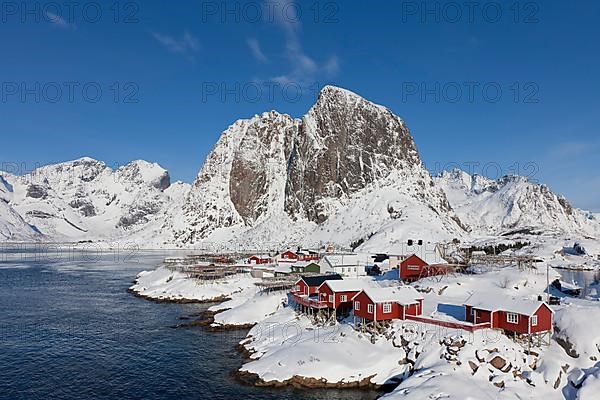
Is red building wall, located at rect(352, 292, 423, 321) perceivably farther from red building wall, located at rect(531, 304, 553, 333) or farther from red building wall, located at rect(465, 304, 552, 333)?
red building wall, located at rect(531, 304, 553, 333)

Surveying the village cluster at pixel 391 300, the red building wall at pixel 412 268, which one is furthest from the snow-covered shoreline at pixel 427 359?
the red building wall at pixel 412 268

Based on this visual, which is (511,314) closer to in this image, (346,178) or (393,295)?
(393,295)

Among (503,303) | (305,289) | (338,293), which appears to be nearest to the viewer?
(503,303)

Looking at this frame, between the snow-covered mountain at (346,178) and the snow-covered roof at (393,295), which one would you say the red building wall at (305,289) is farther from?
the snow-covered mountain at (346,178)

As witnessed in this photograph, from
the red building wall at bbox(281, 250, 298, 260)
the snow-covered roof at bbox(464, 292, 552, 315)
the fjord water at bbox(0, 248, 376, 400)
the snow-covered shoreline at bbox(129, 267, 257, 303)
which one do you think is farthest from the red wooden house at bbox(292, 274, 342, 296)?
the red building wall at bbox(281, 250, 298, 260)

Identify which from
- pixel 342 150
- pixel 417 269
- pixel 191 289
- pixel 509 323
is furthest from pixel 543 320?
pixel 342 150

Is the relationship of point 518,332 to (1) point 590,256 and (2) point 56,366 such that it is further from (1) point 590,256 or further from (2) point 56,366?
(1) point 590,256

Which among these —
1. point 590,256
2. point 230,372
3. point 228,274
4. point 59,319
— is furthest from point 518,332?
point 590,256
